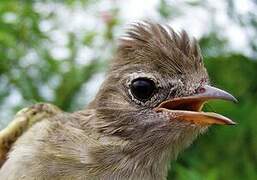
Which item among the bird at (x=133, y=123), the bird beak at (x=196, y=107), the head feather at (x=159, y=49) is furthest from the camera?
the head feather at (x=159, y=49)

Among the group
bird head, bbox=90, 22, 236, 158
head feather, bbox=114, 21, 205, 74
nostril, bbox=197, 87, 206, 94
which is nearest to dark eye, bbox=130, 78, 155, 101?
bird head, bbox=90, 22, 236, 158

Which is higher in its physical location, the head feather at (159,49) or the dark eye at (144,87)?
the head feather at (159,49)

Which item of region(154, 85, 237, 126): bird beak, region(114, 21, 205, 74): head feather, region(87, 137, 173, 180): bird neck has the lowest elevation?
region(87, 137, 173, 180): bird neck

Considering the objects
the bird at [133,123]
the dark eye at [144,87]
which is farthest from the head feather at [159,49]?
the dark eye at [144,87]

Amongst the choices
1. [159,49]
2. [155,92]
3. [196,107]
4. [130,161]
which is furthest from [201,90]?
[130,161]

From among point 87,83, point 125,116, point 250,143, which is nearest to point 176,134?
point 125,116

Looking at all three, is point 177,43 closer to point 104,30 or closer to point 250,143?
point 250,143

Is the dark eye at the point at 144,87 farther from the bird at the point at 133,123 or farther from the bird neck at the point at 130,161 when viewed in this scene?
the bird neck at the point at 130,161

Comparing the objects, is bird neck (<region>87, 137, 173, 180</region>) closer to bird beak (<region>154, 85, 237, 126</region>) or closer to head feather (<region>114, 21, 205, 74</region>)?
bird beak (<region>154, 85, 237, 126</region>)
